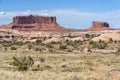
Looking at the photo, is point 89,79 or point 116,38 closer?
point 89,79

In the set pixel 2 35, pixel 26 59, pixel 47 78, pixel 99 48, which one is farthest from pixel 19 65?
pixel 2 35

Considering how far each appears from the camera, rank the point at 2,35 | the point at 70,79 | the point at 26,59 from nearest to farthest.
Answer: the point at 70,79
the point at 26,59
the point at 2,35

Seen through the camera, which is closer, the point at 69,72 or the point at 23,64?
the point at 69,72

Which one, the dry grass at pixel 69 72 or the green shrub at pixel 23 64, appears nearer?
the dry grass at pixel 69 72

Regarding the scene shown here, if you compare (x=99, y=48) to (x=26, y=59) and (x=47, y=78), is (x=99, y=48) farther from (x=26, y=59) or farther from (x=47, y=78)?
(x=47, y=78)

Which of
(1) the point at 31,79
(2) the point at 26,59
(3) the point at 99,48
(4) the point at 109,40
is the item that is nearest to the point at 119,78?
(1) the point at 31,79

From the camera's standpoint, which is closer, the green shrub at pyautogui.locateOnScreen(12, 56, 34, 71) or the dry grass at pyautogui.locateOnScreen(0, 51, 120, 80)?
the dry grass at pyautogui.locateOnScreen(0, 51, 120, 80)

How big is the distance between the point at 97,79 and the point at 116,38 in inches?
3643

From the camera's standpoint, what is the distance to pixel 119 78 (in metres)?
21.1

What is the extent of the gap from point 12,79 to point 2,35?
162 m

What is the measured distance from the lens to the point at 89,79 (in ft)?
66.4

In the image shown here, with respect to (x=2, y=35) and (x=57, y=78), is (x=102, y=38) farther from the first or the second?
(x=57, y=78)

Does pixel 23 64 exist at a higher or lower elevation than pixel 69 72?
higher

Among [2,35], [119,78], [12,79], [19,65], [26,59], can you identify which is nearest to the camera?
[12,79]
